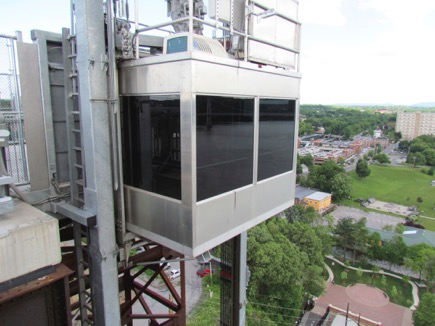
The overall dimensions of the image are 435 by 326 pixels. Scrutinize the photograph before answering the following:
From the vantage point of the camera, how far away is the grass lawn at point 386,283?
29.8 metres

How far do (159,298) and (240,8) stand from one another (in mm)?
6785

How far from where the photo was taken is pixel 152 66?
429 centimetres

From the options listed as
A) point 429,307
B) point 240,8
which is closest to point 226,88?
Result: point 240,8

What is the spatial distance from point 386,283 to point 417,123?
114 m

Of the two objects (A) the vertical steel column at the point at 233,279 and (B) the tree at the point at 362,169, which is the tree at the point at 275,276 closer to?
(A) the vertical steel column at the point at 233,279

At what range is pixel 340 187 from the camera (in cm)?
5938

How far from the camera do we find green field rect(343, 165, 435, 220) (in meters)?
61.9

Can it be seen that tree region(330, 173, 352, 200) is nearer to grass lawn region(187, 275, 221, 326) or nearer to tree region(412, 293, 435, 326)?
tree region(412, 293, 435, 326)

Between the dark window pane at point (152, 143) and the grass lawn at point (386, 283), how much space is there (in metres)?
32.1

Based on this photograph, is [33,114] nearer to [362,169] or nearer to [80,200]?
[80,200]

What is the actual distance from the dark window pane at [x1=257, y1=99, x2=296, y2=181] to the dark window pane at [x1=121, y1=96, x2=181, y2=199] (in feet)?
5.38

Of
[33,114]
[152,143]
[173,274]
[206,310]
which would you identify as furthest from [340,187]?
[33,114]

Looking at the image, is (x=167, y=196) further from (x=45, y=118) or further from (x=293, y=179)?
(x=293, y=179)

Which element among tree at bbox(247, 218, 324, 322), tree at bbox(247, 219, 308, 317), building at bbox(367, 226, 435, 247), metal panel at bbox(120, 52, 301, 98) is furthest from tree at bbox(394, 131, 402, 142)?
metal panel at bbox(120, 52, 301, 98)
